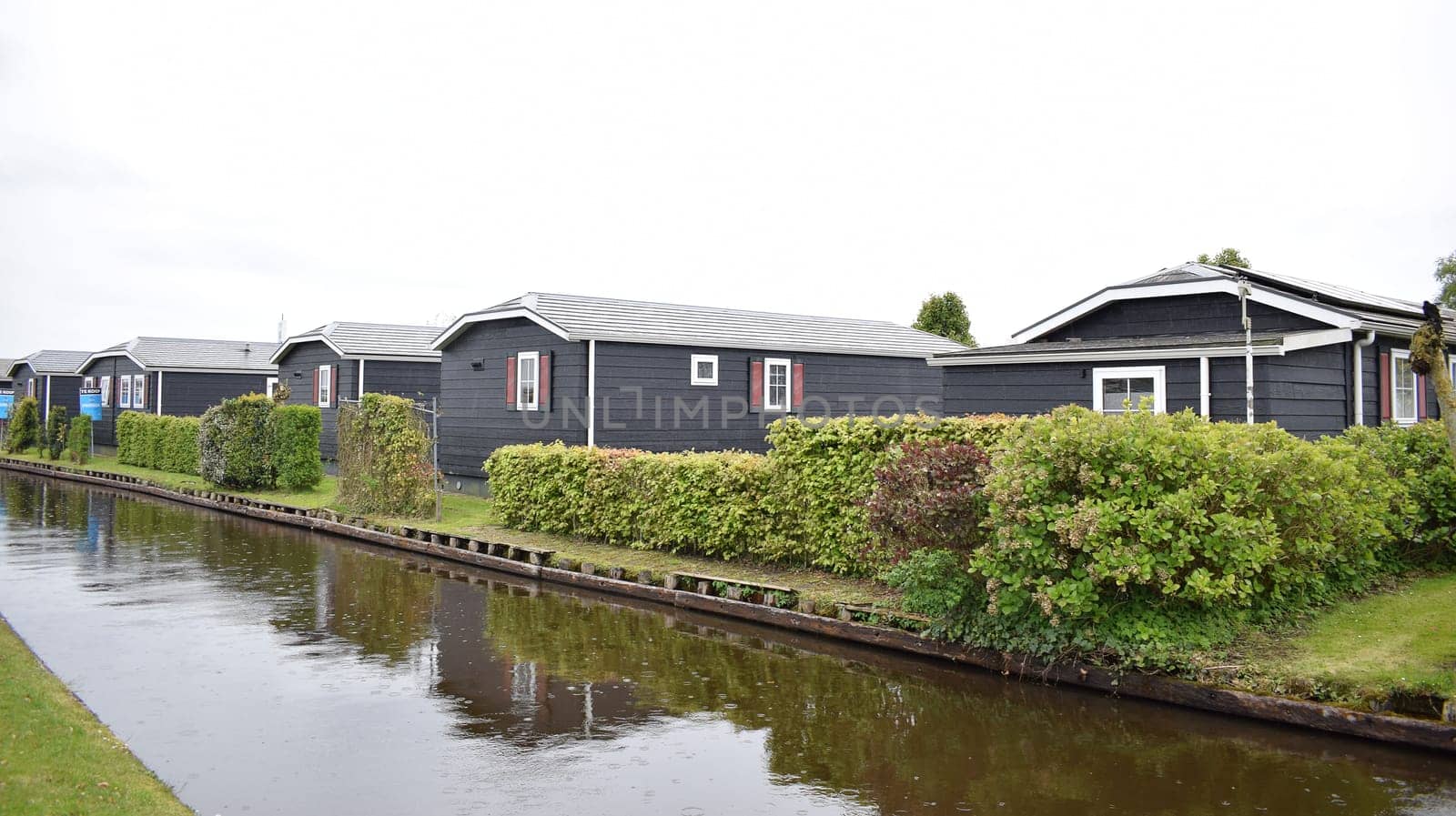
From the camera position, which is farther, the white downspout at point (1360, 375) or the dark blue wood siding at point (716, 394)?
the dark blue wood siding at point (716, 394)

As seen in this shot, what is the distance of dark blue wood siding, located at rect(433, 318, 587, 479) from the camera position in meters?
22.3

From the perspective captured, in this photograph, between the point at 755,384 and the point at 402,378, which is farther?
the point at 402,378

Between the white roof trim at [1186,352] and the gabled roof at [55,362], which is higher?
the gabled roof at [55,362]

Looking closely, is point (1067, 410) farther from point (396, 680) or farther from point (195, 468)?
point (195, 468)

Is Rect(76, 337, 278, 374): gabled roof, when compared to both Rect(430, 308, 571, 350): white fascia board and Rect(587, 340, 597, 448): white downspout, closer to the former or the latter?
Rect(430, 308, 571, 350): white fascia board

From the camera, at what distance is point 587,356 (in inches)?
873

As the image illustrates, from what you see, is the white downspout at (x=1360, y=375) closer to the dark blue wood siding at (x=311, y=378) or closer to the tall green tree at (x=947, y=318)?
the tall green tree at (x=947, y=318)

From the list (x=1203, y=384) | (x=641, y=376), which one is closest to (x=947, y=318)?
(x=641, y=376)

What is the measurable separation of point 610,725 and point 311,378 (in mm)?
28020

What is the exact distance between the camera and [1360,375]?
16281 mm

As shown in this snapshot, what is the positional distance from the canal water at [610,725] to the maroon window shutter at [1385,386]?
10.4 metres

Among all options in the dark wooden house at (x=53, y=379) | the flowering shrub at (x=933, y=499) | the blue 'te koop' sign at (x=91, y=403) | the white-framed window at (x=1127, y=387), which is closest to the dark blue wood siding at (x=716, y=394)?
the white-framed window at (x=1127, y=387)

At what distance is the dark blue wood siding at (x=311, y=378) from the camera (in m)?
31.3

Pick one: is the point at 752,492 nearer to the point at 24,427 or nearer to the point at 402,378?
the point at 402,378
